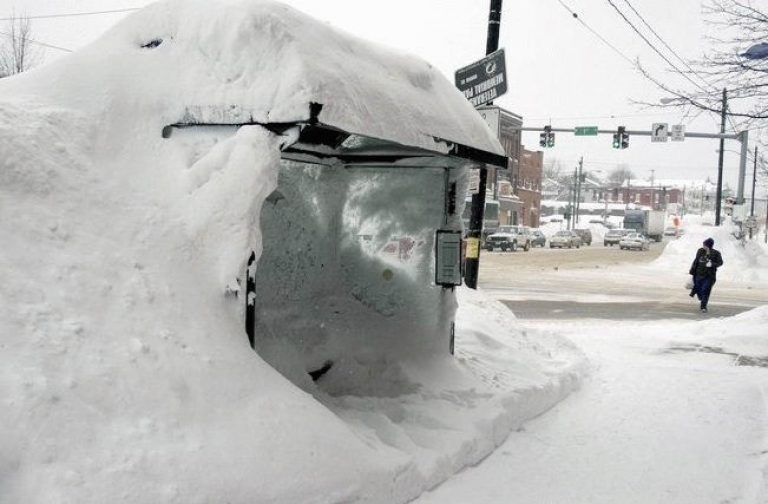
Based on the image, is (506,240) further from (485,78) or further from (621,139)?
(485,78)

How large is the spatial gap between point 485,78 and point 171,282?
21.9 feet

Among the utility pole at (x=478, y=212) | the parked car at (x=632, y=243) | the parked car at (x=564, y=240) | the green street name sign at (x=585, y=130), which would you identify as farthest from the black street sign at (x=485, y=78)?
the parked car at (x=632, y=243)

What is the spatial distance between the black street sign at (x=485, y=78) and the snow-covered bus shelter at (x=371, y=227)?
2.72 m

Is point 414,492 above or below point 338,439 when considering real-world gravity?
below

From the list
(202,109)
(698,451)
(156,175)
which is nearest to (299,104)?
(202,109)

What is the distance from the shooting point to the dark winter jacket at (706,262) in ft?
51.2

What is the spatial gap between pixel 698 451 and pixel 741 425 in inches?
41.6

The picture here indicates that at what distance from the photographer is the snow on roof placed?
450 centimetres

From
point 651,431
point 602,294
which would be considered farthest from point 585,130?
point 651,431

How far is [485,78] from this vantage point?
382 inches

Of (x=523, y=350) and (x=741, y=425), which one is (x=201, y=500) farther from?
(x=523, y=350)

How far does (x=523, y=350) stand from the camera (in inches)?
328

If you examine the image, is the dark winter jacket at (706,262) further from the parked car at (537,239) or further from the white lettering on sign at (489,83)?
the parked car at (537,239)

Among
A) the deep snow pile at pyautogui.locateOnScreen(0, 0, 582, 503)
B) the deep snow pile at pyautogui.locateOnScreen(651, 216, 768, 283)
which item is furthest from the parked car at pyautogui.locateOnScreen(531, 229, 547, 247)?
the deep snow pile at pyautogui.locateOnScreen(0, 0, 582, 503)
